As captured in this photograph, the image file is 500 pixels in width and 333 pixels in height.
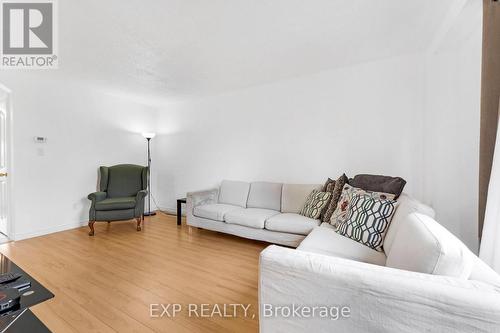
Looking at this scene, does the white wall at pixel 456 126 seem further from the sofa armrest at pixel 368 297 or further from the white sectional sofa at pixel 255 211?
the sofa armrest at pixel 368 297

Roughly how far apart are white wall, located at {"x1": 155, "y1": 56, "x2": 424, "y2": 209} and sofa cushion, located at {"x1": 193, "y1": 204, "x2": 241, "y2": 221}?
0.73 m

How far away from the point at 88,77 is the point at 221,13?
2536mm

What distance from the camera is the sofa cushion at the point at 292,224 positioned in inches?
98.8

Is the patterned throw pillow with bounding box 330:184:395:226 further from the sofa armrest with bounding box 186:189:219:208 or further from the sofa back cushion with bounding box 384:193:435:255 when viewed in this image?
the sofa armrest with bounding box 186:189:219:208

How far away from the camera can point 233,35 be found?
2.22 meters

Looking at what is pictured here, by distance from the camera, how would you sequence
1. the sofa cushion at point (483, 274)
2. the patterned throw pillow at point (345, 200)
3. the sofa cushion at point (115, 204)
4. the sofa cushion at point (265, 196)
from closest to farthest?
1. the sofa cushion at point (483, 274)
2. the patterned throw pillow at point (345, 200)
3. the sofa cushion at point (265, 196)
4. the sofa cushion at point (115, 204)

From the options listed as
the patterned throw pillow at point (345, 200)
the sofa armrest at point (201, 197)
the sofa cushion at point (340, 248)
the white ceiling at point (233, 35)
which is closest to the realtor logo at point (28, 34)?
the white ceiling at point (233, 35)

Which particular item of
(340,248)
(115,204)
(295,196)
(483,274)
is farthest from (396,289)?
(115,204)

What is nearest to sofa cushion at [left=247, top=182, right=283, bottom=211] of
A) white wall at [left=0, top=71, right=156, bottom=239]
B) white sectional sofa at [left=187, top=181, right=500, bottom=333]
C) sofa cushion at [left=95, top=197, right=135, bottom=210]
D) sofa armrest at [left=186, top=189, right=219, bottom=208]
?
sofa armrest at [left=186, top=189, right=219, bottom=208]

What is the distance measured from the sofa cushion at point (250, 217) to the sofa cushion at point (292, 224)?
0.34 feet

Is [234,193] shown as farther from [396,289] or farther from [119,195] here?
[396,289]

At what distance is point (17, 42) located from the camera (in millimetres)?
2275

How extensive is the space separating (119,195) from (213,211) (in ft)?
6.26

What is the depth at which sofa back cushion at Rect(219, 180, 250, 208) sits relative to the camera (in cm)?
355
